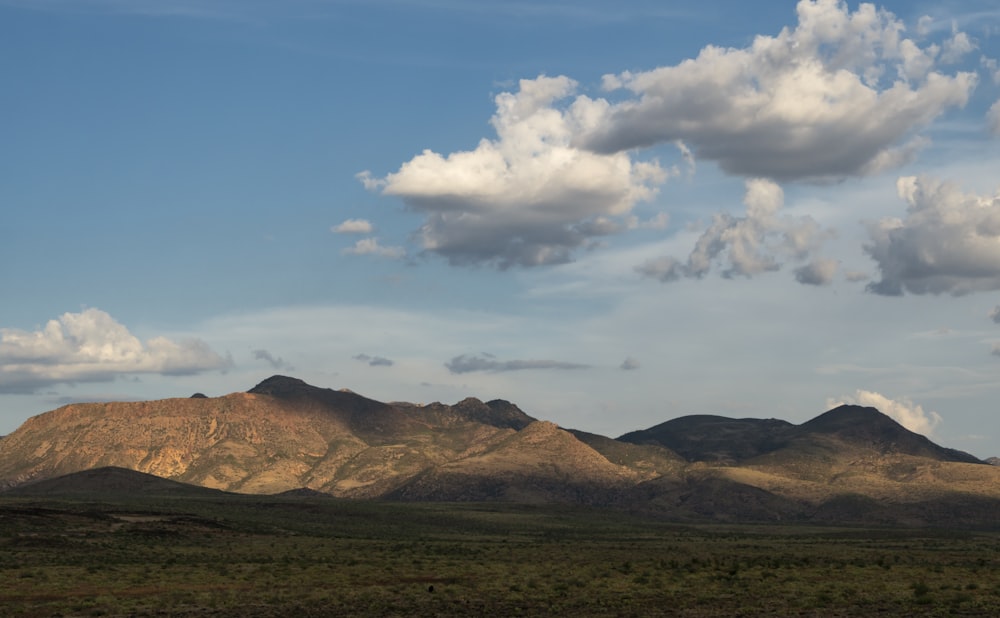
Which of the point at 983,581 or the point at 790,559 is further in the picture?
the point at 790,559

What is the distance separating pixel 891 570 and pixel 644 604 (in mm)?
24616

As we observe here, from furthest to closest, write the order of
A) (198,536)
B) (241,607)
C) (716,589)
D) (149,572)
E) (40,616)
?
1. (198,536)
2. (149,572)
3. (716,589)
4. (241,607)
5. (40,616)

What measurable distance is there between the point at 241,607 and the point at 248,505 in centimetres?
11896

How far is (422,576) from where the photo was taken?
70.2 meters

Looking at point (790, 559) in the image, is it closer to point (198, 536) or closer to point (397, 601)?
point (397, 601)

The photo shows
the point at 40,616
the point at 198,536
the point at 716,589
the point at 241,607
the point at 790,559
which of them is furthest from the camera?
the point at 198,536

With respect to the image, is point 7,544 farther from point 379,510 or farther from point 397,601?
point 379,510

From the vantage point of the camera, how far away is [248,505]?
169875 mm

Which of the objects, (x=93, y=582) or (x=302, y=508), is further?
(x=302, y=508)

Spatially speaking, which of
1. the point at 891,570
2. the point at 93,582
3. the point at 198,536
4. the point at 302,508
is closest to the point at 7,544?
the point at 198,536

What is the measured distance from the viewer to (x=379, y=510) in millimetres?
172125

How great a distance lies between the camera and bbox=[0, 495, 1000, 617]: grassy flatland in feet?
178

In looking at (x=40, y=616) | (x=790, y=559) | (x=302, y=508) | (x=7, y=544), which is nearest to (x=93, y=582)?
(x=40, y=616)

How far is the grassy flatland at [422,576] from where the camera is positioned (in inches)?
2137
